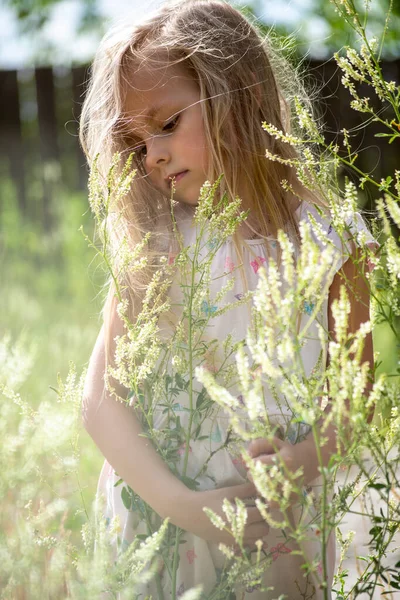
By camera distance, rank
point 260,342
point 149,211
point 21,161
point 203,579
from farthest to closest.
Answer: point 21,161
point 149,211
point 203,579
point 260,342

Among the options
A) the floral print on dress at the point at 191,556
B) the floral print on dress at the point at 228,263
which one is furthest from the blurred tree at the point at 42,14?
the floral print on dress at the point at 191,556

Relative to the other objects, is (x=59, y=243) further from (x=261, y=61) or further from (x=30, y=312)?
(x=261, y=61)

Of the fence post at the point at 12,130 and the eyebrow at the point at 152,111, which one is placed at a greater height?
the fence post at the point at 12,130

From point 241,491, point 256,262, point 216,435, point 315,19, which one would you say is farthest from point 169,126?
point 315,19

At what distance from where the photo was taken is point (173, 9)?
215 centimetres

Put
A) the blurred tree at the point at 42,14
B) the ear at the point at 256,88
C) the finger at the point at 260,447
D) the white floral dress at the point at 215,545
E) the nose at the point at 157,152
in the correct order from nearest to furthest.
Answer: the finger at the point at 260,447, the white floral dress at the point at 215,545, the nose at the point at 157,152, the ear at the point at 256,88, the blurred tree at the point at 42,14

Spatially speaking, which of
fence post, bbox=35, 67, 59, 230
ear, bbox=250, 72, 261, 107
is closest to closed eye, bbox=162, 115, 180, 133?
ear, bbox=250, 72, 261, 107

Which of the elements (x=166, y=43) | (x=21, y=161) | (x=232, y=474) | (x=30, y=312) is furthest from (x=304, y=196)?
(x=21, y=161)

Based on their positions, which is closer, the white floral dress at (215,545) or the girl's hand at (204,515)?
the girl's hand at (204,515)

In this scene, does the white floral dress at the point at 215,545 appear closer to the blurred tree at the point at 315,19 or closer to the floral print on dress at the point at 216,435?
the floral print on dress at the point at 216,435

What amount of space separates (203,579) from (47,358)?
202 cm

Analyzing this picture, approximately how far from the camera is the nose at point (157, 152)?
195cm

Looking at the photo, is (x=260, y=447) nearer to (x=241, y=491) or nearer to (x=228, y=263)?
(x=241, y=491)

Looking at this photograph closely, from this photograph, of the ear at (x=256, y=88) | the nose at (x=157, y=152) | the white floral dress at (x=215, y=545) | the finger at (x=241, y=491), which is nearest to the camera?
the finger at (x=241, y=491)
